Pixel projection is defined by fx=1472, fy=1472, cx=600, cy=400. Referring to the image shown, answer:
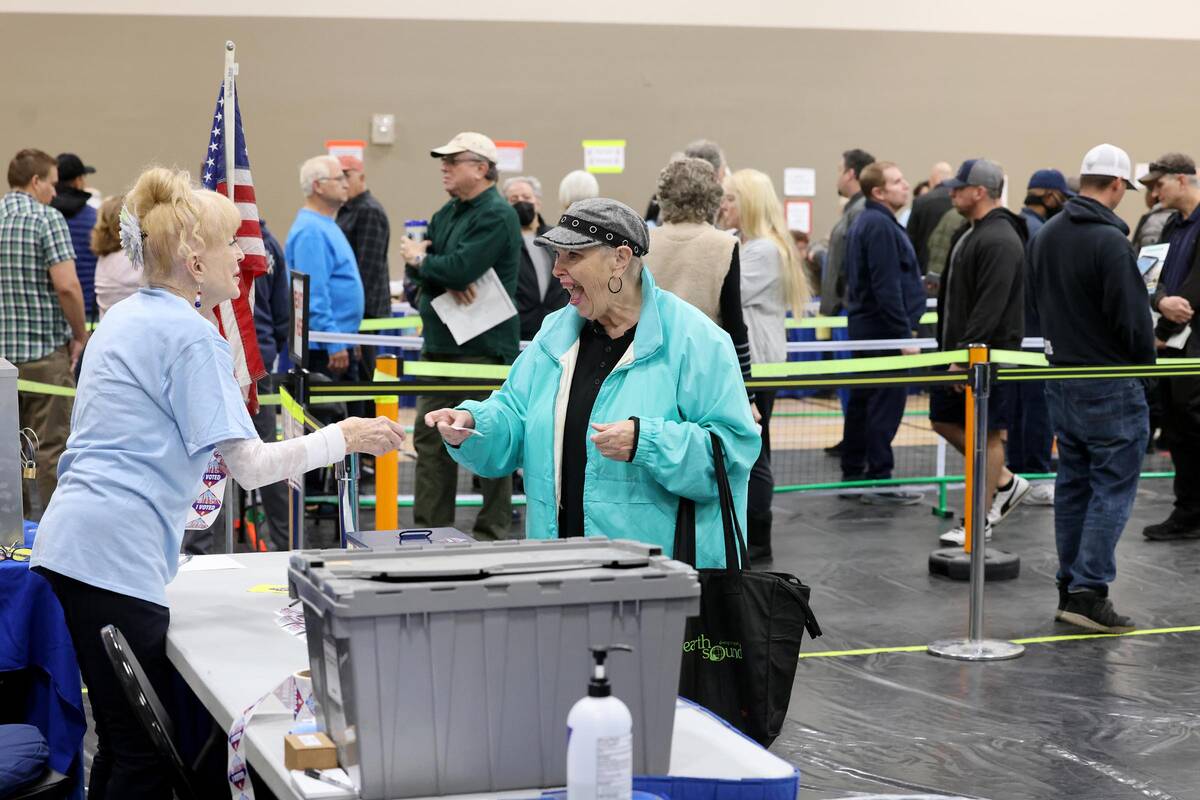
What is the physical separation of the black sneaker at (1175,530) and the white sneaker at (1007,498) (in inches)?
35.9

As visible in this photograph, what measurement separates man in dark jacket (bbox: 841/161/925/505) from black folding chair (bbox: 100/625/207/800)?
573 cm

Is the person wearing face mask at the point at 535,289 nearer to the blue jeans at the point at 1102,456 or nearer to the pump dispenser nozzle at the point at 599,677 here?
the blue jeans at the point at 1102,456

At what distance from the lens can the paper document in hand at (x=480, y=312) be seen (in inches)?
255

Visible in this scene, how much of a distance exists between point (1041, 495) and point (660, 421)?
19.2ft

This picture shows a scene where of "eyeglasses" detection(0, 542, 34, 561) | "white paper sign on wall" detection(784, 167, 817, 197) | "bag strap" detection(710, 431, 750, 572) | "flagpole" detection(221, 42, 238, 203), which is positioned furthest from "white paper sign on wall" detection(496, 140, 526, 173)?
"bag strap" detection(710, 431, 750, 572)

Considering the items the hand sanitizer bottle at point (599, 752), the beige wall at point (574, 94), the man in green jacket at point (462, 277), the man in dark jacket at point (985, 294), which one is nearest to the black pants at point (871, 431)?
the man in dark jacket at point (985, 294)

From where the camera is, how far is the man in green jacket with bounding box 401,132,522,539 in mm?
6352

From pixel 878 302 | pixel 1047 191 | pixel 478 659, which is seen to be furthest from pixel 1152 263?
pixel 478 659

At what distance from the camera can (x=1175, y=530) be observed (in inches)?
289

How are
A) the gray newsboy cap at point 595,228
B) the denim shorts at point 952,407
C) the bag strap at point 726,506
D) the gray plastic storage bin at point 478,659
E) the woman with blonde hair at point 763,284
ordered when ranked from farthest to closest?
the denim shorts at point 952,407 < the woman with blonde hair at point 763,284 < the gray newsboy cap at point 595,228 < the bag strap at point 726,506 < the gray plastic storage bin at point 478,659

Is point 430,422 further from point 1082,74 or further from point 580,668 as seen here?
point 1082,74

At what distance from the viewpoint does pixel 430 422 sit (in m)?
3.14

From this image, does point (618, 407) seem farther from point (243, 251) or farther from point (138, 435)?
point (243, 251)

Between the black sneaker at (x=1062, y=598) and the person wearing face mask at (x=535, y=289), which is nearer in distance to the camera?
the black sneaker at (x=1062, y=598)
